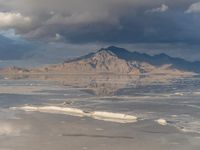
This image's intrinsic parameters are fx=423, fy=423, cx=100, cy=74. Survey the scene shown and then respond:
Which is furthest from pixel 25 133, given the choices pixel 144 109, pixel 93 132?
pixel 144 109

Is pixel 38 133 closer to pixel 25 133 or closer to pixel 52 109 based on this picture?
pixel 25 133

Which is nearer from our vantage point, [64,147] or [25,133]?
[64,147]

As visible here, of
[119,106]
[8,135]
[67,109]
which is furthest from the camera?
[119,106]

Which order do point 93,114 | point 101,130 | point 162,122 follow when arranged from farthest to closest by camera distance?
point 93,114 < point 162,122 < point 101,130

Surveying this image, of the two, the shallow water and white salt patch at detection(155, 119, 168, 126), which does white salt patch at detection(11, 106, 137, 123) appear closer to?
the shallow water

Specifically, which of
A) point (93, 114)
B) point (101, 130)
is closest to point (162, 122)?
point (101, 130)

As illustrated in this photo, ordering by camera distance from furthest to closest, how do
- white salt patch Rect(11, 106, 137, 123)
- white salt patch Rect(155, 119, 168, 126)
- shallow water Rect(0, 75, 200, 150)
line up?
white salt patch Rect(11, 106, 137, 123)
white salt patch Rect(155, 119, 168, 126)
shallow water Rect(0, 75, 200, 150)

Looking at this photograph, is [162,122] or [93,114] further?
[93,114]

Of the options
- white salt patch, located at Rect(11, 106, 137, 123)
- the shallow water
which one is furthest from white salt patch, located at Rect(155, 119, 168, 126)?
white salt patch, located at Rect(11, 106, 137, 123)

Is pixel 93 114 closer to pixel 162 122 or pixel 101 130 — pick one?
pixel 162 122

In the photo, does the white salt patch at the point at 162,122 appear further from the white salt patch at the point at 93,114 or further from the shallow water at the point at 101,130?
the white salt patch at the point at 93,114

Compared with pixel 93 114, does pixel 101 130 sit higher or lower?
lower
